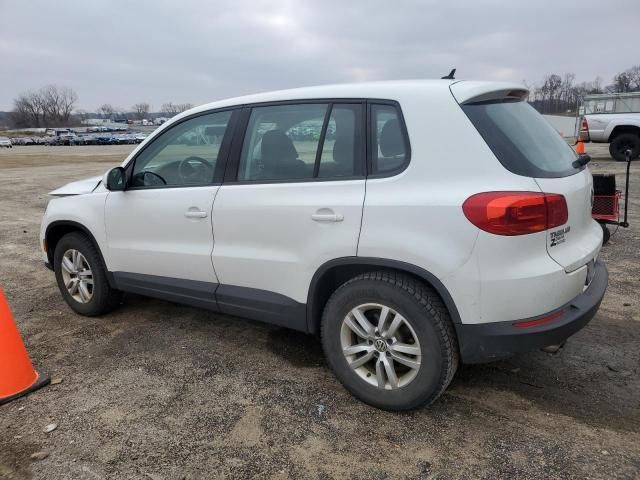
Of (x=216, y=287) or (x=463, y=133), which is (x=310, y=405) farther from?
(x=463, y=133)

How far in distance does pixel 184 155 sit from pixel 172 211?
1.42 feet

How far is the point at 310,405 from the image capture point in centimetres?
306

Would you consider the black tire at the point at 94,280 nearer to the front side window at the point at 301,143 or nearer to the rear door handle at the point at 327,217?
the front side window at the point at 301,143

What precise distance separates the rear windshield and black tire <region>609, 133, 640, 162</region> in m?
14.0

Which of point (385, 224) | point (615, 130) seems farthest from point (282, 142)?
point (615, 130)

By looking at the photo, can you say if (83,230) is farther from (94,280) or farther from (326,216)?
(326,216)

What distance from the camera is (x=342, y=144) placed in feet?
9.78

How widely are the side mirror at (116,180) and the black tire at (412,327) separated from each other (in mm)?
1946

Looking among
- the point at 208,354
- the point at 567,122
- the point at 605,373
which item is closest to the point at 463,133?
the point at 605,373

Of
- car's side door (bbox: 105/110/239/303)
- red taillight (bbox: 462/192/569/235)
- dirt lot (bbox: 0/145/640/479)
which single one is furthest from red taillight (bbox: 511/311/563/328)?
car's side door (bbox: 105/110/239/303)

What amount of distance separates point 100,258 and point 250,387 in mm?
1890

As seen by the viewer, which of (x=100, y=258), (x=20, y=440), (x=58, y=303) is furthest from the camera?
(x=58, y=303)

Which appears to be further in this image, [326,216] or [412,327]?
[326,216]

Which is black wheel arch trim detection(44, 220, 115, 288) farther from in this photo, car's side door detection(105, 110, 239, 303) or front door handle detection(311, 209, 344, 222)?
front door handle detection(311, 209, 344, 222)
